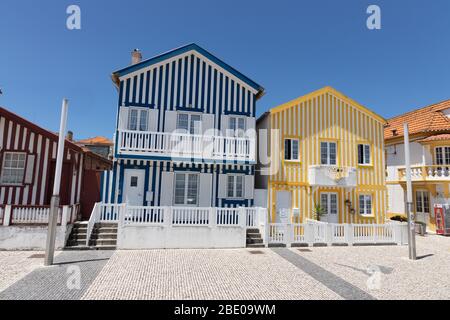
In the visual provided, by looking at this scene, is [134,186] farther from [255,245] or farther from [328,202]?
[328,202]

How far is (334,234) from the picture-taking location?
1260 cm

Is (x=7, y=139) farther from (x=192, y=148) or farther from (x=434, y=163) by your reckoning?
(x=434, y=163)

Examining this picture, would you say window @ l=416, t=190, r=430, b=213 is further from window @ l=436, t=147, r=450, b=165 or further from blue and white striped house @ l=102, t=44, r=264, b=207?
blue and white striped house @ l=102, t=44, r=264, b=207

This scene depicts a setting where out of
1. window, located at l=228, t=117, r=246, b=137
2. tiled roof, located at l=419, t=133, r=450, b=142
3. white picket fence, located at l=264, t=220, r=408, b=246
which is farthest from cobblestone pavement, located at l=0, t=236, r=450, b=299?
tiled roof, located at l=419, t=133, r=450, b=142

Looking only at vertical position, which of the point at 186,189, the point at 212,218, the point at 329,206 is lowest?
the point at 212,218

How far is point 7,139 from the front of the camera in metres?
12.1

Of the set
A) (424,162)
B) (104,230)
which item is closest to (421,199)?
(424,162)

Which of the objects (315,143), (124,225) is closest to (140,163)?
(124,225)

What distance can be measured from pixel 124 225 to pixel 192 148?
193 inches

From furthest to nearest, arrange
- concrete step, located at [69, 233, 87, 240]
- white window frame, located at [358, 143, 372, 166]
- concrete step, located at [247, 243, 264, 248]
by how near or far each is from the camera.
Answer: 1. white window frame, located at [358, 143, 372, 166]
2. concrete step, located at [247, 243, 264, 248]
3. concrete step, located at [69, 233, 87, 240]

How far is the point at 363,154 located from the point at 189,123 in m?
11.0

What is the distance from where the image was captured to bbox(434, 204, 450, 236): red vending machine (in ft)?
54.1

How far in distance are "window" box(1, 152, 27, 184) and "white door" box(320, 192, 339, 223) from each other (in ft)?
51.6
